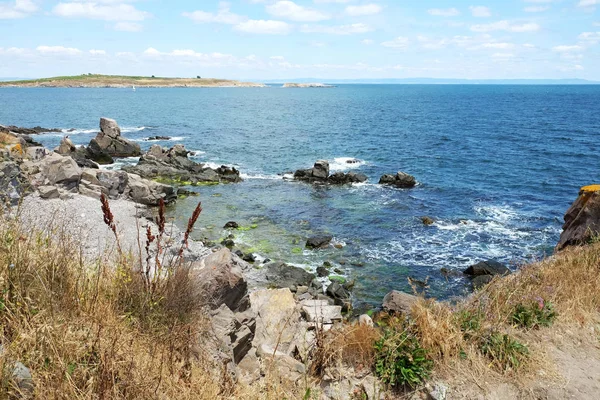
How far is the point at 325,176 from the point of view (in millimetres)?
40156

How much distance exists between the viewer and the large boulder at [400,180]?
127 ft

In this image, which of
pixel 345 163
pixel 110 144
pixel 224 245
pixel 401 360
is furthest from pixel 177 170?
pixel 401 360

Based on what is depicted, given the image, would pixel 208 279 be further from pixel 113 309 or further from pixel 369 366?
→ pixel 369 366

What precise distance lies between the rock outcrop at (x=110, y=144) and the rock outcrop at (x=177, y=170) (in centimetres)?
482

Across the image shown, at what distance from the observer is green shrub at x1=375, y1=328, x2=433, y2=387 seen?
6.07m

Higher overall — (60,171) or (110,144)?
(60,171)

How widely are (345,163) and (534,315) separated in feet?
136

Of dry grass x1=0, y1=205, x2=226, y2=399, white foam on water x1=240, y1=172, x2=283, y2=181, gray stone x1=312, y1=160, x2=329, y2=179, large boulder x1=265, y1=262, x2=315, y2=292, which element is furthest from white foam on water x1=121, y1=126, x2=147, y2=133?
dry grass x1=0, y1=205, x2=226, y2=399

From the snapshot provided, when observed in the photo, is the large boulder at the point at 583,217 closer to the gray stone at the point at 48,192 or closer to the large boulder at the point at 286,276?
the large boulder at the point at 286,276

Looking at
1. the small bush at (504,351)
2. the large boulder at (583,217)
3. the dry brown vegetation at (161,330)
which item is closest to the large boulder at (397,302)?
the large boulder at (583,217)

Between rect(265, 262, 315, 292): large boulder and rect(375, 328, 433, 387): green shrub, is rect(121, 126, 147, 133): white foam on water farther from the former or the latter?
rect(375, 328, 433, 387): green shrub

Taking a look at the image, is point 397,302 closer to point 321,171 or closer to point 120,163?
point 321,171

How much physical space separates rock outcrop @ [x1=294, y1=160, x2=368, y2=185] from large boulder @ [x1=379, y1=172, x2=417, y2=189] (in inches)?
82.2

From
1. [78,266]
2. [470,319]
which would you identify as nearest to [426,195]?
[470,319]
